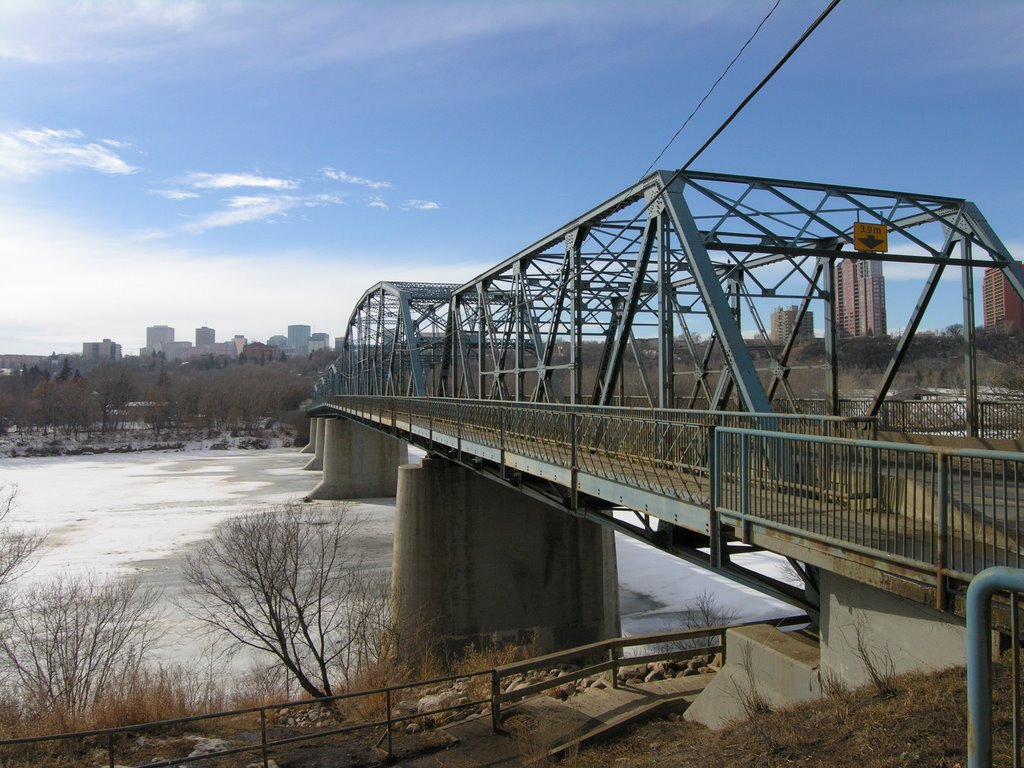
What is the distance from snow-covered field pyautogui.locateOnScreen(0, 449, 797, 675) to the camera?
1062 inches

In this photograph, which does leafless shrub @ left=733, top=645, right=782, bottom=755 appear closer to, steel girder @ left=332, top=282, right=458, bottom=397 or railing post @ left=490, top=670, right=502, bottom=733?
railing post @ left=490, top=670, right=502, bottom=733

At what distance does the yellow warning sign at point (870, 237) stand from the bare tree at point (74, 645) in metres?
16.4

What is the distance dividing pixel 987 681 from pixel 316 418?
84.2m

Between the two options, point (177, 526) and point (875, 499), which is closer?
point (875, 499)

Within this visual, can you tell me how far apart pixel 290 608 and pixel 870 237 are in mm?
21821

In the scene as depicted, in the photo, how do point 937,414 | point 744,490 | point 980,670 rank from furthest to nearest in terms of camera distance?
point 937,414 → point 744,490 → point 980,670

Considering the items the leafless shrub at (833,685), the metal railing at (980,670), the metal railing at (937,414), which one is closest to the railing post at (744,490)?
the leafless shrub at (833,685)

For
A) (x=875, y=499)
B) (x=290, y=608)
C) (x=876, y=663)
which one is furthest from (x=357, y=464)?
(x=875, y=499)

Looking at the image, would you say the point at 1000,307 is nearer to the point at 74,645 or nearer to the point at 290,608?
the point at 290,608

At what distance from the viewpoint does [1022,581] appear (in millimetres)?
2666

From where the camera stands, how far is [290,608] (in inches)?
1020

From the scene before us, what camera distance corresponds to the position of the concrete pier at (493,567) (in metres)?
21.0

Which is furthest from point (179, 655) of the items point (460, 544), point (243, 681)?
point (460, 544)

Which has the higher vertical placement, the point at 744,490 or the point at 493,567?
the point at 744,490
